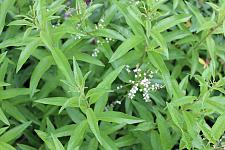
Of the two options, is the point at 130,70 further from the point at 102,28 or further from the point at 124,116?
the point at 124,116

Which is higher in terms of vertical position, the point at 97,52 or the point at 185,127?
the point at 97,52

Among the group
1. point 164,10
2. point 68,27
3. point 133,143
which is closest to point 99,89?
point 68,27

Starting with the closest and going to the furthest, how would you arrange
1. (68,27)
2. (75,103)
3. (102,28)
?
(75,103), (68,27), (102,28)

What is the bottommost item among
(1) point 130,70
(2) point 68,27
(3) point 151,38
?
(1) point 130,70

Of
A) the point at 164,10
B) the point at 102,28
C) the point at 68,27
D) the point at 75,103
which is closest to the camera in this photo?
the point at 75,103

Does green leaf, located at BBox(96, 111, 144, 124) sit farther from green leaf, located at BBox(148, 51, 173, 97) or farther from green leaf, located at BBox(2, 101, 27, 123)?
green leaf, located at BBox(2, 101, 27, 123)

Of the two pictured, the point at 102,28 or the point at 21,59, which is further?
the point at 102,28

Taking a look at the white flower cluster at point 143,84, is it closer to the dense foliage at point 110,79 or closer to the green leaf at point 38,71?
the dense foliage at point 110,79
